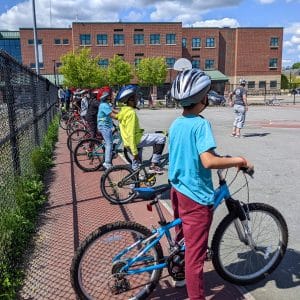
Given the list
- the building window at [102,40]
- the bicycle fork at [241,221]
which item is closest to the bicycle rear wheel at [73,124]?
the bicycle fork at [241,221]

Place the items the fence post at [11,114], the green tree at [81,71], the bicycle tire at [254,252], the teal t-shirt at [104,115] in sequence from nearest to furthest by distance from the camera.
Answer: the bicycle tire at [254,252] < the fence post at [11,114] < the teal t-shirt at [104,115] < the green tree at [81,71]

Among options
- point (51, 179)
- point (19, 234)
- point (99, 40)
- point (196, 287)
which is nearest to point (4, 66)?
point (19, 234)

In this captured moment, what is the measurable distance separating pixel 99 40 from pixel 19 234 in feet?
245

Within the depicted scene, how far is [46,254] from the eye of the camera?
4559 mm

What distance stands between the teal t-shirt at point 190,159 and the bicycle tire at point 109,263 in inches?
22.4

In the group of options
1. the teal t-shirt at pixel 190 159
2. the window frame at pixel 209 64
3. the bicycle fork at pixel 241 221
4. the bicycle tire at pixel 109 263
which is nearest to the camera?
the teal t-shirt at pixel 190 159

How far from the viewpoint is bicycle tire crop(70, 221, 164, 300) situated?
3.25 m

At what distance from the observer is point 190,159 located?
305 centimetres

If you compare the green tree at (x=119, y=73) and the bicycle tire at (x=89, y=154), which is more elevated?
the green tree at (x=119, y=73)

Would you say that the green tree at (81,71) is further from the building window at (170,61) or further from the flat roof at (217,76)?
the flat roof at (217,76)

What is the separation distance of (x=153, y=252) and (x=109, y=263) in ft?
1.30

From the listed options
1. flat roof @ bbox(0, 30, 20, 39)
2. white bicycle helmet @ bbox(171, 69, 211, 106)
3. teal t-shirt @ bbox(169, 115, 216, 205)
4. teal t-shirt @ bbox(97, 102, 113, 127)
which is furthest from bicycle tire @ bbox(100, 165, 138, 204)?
flat roof @ bbox(0, 30, 20, 39)

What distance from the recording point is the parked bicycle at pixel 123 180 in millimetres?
6352

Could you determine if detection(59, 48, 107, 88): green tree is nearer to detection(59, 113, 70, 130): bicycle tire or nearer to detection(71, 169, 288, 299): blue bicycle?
detection(59, 113, 70, 130): bicycle tire
